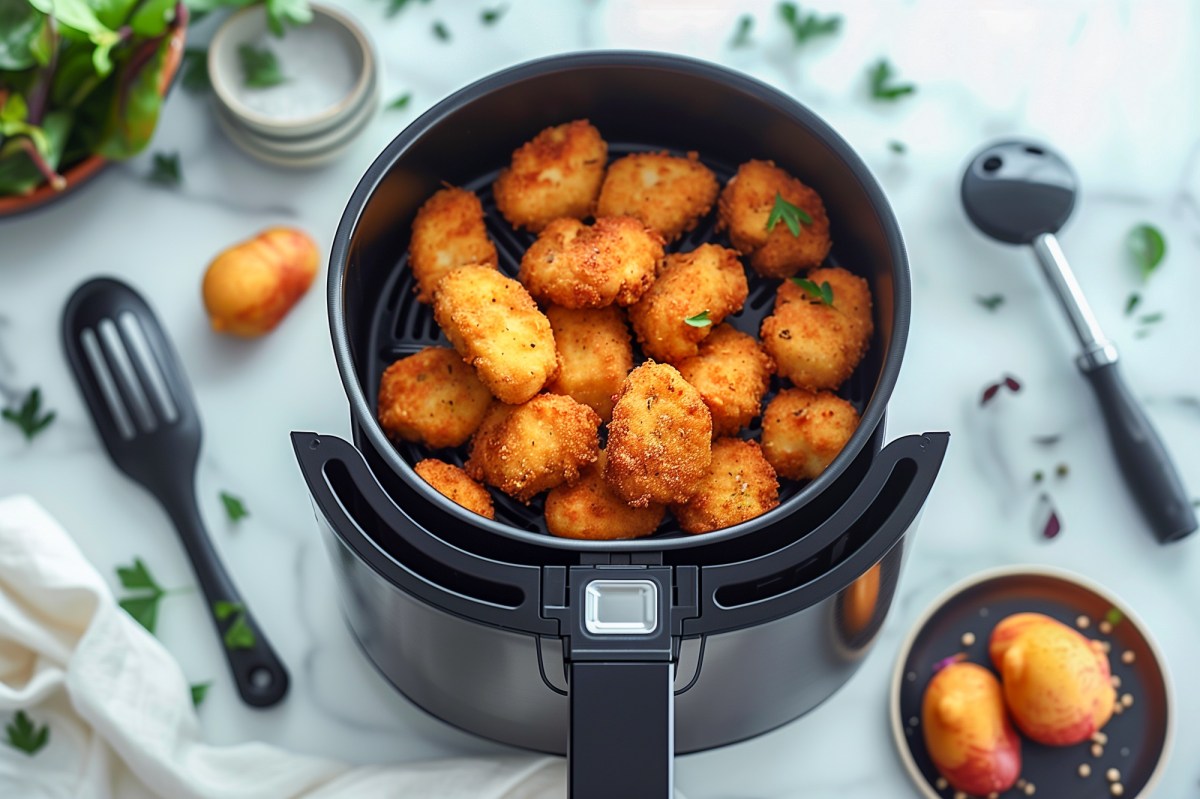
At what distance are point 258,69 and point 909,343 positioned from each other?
89 centimetres

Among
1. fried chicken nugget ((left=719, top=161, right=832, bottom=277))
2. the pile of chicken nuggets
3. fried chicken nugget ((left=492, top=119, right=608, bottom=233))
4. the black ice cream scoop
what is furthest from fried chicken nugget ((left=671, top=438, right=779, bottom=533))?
the black ice cream scoop

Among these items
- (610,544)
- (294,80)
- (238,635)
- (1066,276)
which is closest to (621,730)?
(610,544)

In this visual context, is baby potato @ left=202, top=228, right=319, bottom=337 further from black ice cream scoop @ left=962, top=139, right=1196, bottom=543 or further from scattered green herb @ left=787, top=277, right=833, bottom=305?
black ice cream scoop @ left=962, top=139, right=1196, bottom=543

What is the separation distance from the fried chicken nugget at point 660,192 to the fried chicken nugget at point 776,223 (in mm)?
40

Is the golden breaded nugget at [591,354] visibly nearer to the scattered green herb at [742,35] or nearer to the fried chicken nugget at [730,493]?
the fried chicken nugget at [730,493]

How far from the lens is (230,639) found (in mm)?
1491

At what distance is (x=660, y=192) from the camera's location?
1357 mm

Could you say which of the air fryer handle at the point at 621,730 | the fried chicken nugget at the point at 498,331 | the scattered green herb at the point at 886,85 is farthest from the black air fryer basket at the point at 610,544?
the scattered green herb at the point at 886,85

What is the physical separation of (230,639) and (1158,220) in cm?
127

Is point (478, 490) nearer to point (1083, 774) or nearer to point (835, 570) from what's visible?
point (835, 570)

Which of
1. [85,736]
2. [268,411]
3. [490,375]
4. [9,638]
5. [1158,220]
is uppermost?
[1158,220]

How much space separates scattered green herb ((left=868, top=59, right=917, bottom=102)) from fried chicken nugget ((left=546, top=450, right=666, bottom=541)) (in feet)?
2.33

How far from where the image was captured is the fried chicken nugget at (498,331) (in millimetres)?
1234

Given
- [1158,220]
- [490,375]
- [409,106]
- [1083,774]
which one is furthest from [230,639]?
[1158,220]
